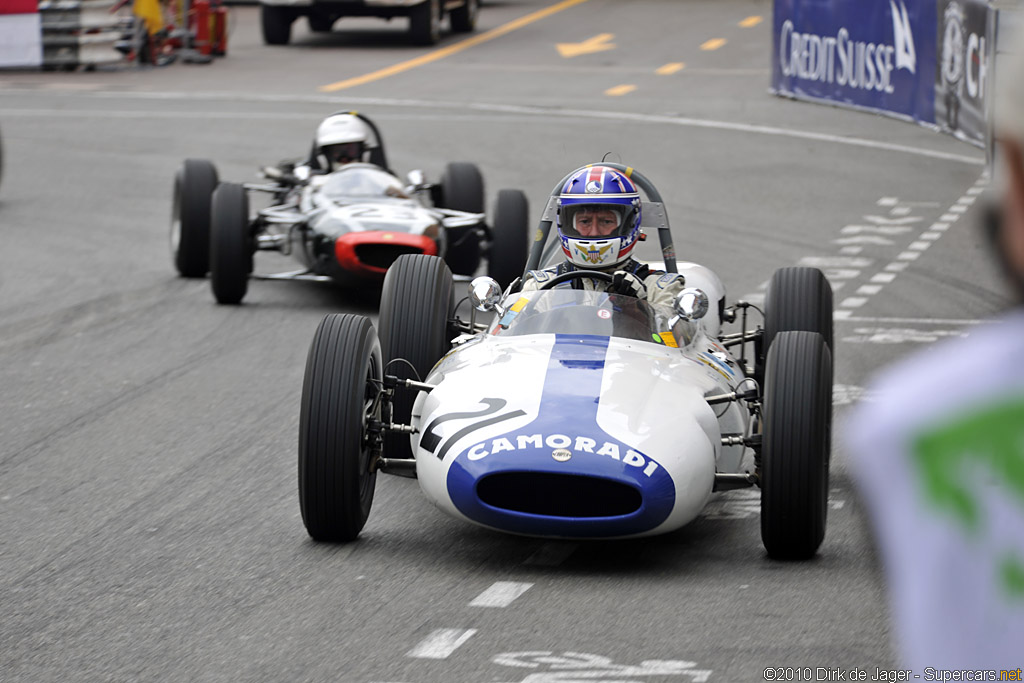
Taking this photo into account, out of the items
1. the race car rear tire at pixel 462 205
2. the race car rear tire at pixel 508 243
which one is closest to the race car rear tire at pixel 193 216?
the race car rear tire at pixel 462 205

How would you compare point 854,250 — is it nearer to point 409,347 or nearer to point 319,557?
point 409,347

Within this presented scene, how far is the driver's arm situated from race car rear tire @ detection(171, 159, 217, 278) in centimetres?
613

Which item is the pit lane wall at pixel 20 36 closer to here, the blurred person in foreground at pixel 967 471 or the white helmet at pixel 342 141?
the white helmet at pixel 342 141

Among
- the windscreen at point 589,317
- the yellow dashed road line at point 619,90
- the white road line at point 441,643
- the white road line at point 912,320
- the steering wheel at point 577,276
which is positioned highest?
the steering wheel at point 577,276

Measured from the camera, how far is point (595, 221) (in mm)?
7562

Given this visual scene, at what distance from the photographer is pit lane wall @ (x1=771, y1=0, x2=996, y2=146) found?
19688mm

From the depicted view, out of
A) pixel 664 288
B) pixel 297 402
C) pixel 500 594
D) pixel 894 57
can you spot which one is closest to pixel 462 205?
pixel 297 402

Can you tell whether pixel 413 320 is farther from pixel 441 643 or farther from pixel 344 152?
pixel 344 152

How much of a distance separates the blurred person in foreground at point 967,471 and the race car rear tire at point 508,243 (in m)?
10.5

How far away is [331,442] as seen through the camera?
6.17 meters

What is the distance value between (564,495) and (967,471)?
449cm

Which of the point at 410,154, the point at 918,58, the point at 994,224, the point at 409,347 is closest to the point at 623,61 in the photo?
the point at 918,58

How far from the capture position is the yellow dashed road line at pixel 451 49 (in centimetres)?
2675

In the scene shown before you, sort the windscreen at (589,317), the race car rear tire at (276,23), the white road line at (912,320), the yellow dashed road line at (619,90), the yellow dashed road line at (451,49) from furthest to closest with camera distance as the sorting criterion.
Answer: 1. the race car rear tire at (276,23)
2. the yellow dashed road line at (451,49)
3. the yellow dashed road line at (619,90)
4. the white road line at (912,320)
5. the windscreen at (589,317)
